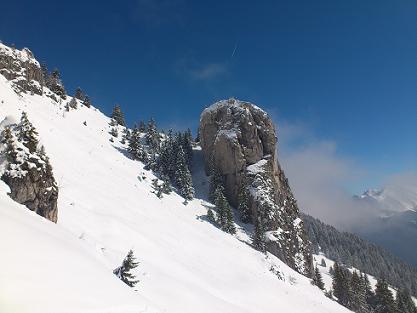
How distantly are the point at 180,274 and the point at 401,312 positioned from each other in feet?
223

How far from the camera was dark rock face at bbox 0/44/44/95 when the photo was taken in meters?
61.9

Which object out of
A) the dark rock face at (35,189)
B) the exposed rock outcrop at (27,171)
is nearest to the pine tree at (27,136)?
the exposed rock outcrop at (27,171)

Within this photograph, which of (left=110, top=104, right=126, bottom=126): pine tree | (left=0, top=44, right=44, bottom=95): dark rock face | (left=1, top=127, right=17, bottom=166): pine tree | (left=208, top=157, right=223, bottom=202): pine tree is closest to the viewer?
(left=1, top=127, right=17, bottom=166): pine tree

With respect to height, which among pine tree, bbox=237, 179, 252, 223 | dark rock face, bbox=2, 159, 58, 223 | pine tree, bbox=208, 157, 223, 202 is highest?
pine tree, bbox=208, 157, 223, 202

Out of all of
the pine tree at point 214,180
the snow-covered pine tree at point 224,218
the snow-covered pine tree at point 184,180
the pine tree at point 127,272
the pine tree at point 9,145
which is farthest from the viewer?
the pine tree at point 214,180

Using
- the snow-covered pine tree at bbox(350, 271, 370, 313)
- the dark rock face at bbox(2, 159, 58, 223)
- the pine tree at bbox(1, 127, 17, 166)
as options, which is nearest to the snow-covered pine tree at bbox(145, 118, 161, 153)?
the snow-covered pine tree at bbox(350, 271, 370, 313)

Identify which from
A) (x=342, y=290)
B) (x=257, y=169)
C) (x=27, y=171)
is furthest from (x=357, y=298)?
(x=27, y=171)

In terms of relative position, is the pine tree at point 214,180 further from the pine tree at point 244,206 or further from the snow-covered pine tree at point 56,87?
the snow-covered pine tree at point 56,87

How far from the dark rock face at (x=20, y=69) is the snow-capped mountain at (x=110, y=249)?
0.52 m

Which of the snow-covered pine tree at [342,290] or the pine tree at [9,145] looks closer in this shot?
the pine tree at [9,145]

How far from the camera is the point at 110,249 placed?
24797 millimetres

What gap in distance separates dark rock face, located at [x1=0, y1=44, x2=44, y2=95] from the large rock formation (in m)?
40.3

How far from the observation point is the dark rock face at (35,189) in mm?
20497

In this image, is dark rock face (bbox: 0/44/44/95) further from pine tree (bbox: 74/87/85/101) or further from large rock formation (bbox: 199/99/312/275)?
large rock formation (bbox: 199/99/312/275)
